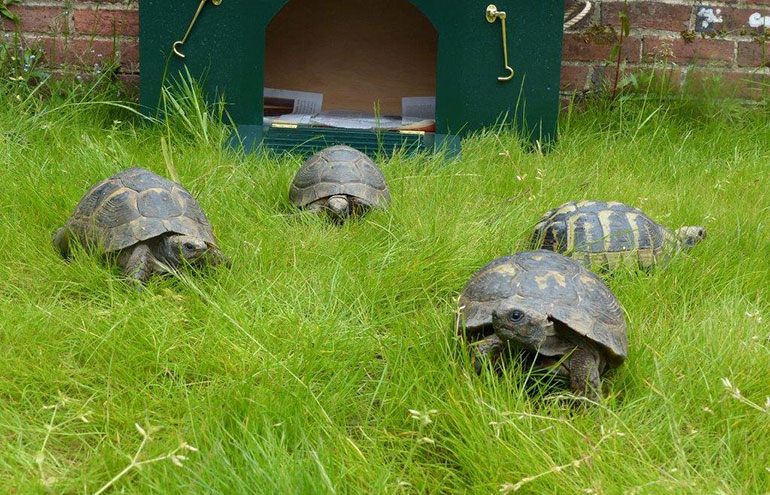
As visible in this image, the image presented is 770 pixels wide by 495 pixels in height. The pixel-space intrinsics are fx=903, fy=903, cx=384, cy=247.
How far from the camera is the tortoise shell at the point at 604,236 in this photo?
3.02 m

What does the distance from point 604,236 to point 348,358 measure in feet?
3.50

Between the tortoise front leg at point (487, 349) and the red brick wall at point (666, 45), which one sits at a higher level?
the red brick wall at point (666, 45)

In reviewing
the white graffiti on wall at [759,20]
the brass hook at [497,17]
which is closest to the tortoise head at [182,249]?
the brass hook at [497,17]

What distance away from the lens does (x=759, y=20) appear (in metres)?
5.07

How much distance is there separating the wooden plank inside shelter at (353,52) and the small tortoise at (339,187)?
1.77 m

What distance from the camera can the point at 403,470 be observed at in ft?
6.60

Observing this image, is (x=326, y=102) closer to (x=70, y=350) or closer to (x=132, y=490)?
(x=70, y=350)

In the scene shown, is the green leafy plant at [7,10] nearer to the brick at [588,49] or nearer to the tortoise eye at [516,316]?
the brick at [588,49]

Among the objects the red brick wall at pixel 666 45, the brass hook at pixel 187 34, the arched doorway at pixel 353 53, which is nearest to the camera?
the brass hook at pixel 187 34

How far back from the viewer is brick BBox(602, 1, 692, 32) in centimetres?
502

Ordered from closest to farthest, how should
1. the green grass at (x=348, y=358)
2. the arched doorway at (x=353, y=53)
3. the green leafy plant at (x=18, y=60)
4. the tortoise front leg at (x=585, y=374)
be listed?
the green grass at (x=348, y=358), the tortoise front leg at (x=585, y=374), the green leafy plant at (x=18, y=60), the arched doorway at (x=353, y=53)

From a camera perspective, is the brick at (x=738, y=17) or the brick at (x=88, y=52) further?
the brick at (x=738, y=17)

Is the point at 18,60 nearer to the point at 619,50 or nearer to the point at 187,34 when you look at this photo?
the point at 187,34

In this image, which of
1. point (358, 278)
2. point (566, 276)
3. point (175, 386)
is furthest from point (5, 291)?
point (566, 276)
